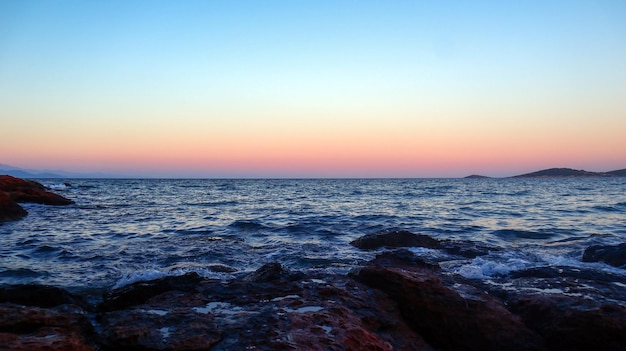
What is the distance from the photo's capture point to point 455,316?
4949 mm

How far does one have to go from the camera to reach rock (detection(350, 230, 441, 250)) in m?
11.8

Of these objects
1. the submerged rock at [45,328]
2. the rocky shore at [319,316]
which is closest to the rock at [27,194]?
the rocky shore at [319,316]

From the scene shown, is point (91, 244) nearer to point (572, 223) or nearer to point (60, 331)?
point (60, 331)

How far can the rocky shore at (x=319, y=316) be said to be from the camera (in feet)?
12.6

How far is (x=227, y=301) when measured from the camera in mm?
5117

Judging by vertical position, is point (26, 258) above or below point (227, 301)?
below

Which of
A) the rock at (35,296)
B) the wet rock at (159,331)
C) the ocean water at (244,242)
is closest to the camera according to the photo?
the wet rock at (159,331)

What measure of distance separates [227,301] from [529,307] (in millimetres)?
4054

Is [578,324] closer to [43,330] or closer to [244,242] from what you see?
[43,330]

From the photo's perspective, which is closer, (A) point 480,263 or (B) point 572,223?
(A) point 480,263

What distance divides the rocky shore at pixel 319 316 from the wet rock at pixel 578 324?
0.04 feet

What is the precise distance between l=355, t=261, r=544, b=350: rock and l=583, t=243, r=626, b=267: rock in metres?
5.78

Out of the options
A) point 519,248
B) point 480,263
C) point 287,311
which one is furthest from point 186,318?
point 519,248

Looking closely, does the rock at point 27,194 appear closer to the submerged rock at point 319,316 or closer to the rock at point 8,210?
the rock at point 8,210
